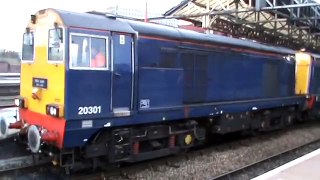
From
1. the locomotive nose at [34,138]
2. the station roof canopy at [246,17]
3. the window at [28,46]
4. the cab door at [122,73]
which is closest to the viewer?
the locomotive nose at [34,138]

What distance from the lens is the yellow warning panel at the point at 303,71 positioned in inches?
619

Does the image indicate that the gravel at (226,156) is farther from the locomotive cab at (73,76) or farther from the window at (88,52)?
the window at (88,52)

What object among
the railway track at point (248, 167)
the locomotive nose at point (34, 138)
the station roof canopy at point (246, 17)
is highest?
the station roof canopy at point (246, 17)

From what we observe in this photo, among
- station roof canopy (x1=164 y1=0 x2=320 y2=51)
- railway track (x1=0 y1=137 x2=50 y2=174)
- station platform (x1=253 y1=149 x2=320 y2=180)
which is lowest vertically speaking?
railway track (x1=0 y1=137 x2=50 y2=174)

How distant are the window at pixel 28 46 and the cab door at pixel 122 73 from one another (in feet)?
5.79

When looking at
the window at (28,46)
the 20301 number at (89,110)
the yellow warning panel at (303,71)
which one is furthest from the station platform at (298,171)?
the yellow warning panel at (303,71)

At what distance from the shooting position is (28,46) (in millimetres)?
7984

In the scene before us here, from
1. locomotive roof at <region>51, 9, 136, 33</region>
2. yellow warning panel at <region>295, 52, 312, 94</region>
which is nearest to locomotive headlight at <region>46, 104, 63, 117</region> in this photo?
locomotive roof at <region>51, 9, 136, 33</region>

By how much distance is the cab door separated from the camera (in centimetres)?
745

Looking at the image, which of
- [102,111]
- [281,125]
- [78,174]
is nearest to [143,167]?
[78,174]

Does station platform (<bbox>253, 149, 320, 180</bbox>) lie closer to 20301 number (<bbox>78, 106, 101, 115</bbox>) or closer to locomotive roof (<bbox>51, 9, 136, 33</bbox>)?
20301 number (<bbox>78, 106, 101, 115</bbox>)

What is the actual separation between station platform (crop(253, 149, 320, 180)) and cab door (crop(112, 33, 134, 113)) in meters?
2.91

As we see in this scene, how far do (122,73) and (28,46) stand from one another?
6.93 ft

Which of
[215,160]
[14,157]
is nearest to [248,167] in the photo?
[215,160]
